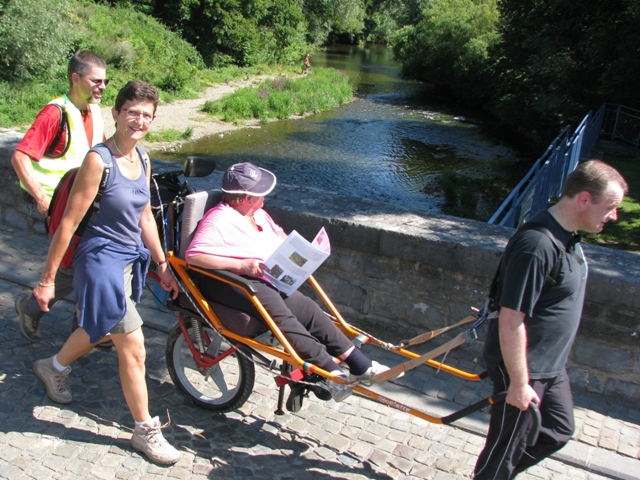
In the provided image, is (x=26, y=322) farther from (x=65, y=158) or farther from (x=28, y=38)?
(x=28, y=38)

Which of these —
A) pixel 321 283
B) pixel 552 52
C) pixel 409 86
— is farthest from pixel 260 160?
pixel 409 86

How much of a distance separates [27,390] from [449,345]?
2566 millimetres

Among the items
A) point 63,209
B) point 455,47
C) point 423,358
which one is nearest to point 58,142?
point 63,209

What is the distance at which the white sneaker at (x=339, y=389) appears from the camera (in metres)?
3.25

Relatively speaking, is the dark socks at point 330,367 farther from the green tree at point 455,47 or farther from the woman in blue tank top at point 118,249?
the green tree at point 455,47

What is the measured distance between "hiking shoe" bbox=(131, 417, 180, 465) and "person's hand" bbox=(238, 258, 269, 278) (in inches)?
36.3

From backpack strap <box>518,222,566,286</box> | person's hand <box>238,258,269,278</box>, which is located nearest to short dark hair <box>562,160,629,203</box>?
backpack strap <box>518,222,566,286</box>

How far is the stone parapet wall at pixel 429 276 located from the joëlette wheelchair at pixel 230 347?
0.83 metres

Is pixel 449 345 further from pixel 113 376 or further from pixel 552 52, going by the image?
pixel 552 52

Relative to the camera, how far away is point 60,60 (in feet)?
75.5

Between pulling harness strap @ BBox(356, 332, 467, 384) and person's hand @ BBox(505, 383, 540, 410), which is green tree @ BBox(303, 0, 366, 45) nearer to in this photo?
pulling harness strap @ BBox(356, 332, 467, 384)

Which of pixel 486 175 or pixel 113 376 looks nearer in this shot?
pixel 113 376

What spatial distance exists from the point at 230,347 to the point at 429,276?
158 centimetres

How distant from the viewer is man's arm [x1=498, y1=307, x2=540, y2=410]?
262 cm
